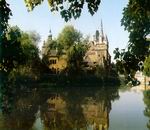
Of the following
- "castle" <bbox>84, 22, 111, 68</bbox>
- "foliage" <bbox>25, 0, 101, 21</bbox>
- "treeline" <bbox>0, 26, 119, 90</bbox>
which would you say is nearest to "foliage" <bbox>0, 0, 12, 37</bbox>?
"foliage" <bbox>25, 0, 101, 21</bbox>

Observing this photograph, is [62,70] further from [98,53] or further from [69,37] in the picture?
[98,53]

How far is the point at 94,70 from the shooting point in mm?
104062

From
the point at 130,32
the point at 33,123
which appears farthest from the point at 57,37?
the point at 130,32

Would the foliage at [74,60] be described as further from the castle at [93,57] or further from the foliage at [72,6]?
the foliage at [72,6]

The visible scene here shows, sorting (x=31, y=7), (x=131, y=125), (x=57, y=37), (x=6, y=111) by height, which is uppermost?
(x=57, y=37)

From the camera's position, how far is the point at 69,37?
111688 mm

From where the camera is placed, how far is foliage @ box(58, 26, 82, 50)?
362 feet

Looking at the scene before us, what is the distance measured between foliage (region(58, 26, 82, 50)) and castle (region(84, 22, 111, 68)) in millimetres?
4587

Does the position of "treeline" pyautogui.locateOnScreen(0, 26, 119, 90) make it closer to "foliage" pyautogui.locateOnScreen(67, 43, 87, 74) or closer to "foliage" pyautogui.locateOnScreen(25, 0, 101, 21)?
"foliage" pyautogui.locateOnScreen(67, 43, 87, 74)

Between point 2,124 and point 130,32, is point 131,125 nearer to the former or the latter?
point 2,124

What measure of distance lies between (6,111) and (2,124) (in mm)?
20057

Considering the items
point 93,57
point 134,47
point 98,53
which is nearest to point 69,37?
point 93,57

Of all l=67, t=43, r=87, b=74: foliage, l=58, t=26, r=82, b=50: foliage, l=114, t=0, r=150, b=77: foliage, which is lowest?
l=114, t=0, r=150, b=77: foliage

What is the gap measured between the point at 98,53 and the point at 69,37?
93.3ft
